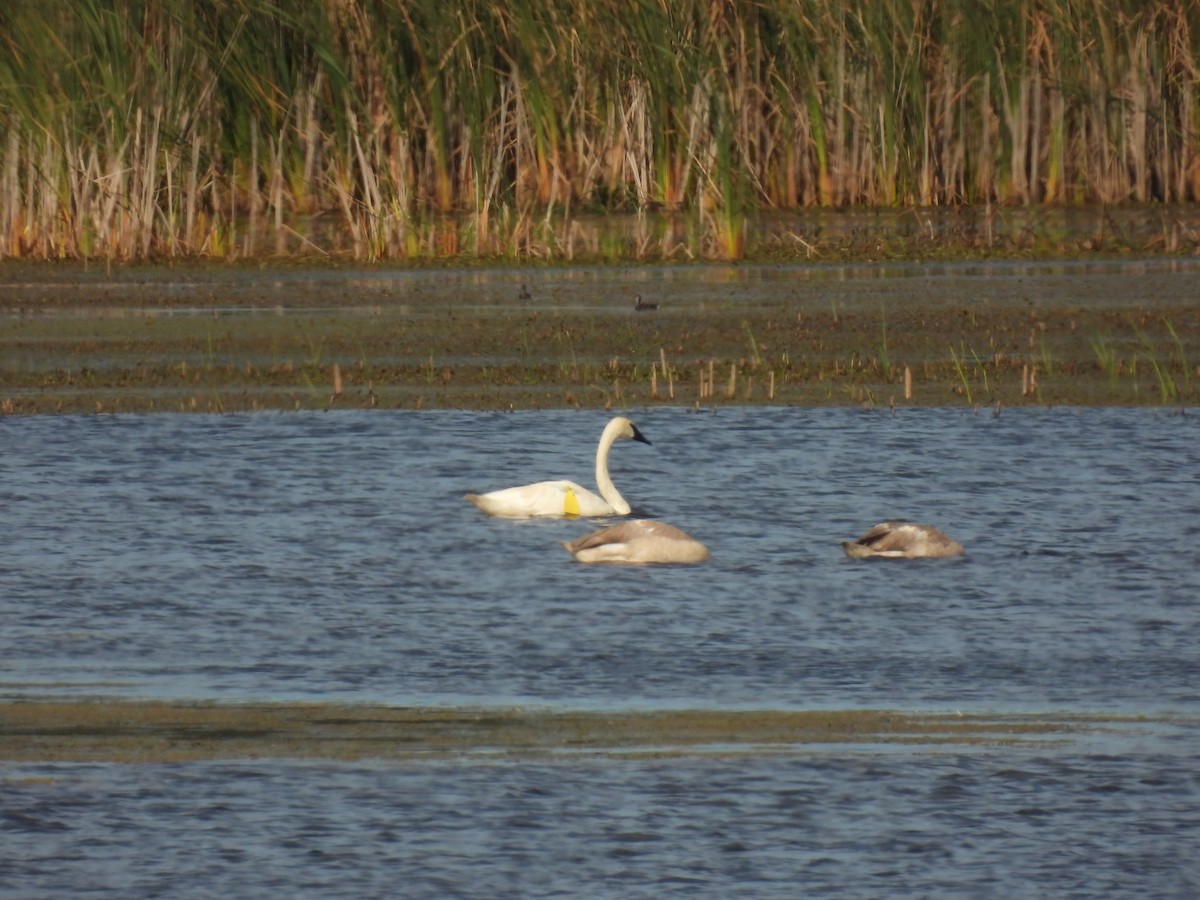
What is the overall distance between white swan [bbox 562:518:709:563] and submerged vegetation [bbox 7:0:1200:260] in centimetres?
960

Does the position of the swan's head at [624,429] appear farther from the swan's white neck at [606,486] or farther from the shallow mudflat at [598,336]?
the shallow mudflat at [598,336]

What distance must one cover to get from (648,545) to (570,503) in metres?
1.24

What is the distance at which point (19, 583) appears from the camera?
326 inches

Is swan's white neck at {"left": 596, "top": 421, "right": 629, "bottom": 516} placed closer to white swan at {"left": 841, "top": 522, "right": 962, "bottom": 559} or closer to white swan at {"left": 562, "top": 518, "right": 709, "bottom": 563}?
white swan at {"left": 562, "top": 518, "right": 709, "bottom": 563}

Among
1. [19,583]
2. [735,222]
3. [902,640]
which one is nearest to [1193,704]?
[902,640]

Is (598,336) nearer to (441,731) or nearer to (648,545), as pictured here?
(648,545)

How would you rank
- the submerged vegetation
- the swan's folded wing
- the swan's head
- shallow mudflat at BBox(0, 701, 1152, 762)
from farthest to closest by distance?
the submerged vegetation
the swan's head
the swan's folded wing
shallow mudflat at BBox(0, 701, 1152, 762)

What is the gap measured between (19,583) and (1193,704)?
398cm

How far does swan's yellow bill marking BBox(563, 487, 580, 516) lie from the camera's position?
31.9ft

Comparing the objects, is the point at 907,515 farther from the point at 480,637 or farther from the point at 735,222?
the point at 735,222

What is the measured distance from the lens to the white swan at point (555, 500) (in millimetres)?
9617

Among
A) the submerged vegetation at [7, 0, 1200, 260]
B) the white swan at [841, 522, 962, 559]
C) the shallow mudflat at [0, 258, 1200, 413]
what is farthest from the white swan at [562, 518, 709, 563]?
the submerged vegetation at [7, 0, 1200, 260]

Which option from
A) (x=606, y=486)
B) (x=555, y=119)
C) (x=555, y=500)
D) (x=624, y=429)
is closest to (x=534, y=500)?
(x=555, y=500)

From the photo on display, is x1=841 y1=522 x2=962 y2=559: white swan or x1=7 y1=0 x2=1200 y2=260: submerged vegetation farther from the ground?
x1=7 y1=0 x2=1200 y2=260: submerged vegetation
